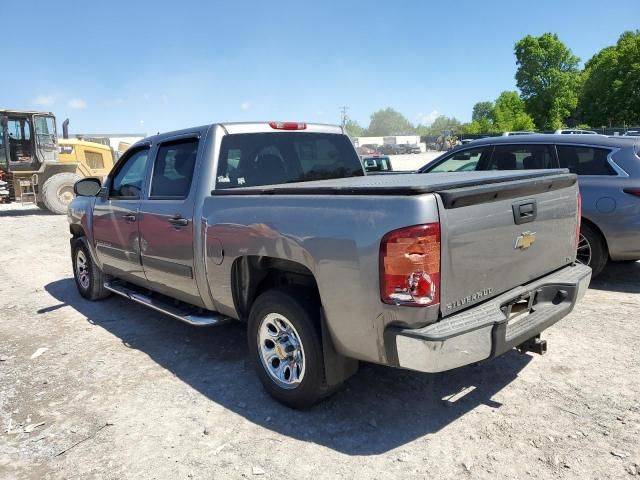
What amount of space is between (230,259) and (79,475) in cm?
158

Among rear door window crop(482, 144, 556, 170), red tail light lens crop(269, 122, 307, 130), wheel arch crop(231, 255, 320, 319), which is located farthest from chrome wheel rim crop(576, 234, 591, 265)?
wheel arch crop(231, 255, 320, 319)

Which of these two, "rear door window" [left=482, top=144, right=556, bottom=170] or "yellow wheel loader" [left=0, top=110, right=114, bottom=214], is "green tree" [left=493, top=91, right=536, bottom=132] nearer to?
"yellow wheel loader" [left=0, top=110, right=114, bottom=214]

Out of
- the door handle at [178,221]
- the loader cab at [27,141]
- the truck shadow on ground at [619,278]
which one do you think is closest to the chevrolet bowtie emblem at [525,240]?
the door handle at [178,221]

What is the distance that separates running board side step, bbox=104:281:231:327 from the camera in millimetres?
3951

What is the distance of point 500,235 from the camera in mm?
2924

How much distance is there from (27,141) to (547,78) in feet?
195

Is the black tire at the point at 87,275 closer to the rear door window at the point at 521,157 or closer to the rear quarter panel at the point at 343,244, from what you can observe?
the rear quarter panel at the point at 343,244

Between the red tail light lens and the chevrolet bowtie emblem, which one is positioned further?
the red tail light lens

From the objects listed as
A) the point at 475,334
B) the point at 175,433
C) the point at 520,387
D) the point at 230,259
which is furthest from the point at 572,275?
the point at 175,433

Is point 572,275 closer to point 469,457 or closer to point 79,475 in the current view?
point 469,457

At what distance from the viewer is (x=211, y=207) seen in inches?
146

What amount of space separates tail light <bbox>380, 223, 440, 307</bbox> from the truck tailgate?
Result: 71 millimetres

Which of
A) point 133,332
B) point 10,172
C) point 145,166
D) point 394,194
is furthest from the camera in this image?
point 10,172

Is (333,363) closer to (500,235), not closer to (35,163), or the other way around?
(500,235)
